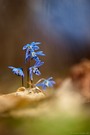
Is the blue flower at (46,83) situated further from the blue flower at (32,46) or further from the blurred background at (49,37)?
the blue flower at (32,46)

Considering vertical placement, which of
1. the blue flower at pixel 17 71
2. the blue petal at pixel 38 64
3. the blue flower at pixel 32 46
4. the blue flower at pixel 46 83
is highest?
the blue flower at pixel 32 46

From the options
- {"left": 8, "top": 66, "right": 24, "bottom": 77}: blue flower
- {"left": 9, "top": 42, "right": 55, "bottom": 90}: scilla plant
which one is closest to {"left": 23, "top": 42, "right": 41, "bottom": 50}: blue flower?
{"left": 9, "top": 42, "right": 55, "bottom": 90}: scilla plant

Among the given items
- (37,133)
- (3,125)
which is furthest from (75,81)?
(3,125)

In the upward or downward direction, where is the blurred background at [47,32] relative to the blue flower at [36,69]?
upward

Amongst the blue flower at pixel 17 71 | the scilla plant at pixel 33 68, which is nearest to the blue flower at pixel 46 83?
the scilla plant at pixel 33 68

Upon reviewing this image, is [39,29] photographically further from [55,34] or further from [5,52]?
[5,52]

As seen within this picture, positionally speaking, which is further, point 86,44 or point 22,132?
point 86,44

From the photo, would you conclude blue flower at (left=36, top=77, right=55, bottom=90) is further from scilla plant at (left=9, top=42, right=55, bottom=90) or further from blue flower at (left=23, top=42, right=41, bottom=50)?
blue flower at (left=23, top=42, right=41, bottom=50)

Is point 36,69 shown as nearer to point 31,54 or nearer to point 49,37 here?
point 31,54
